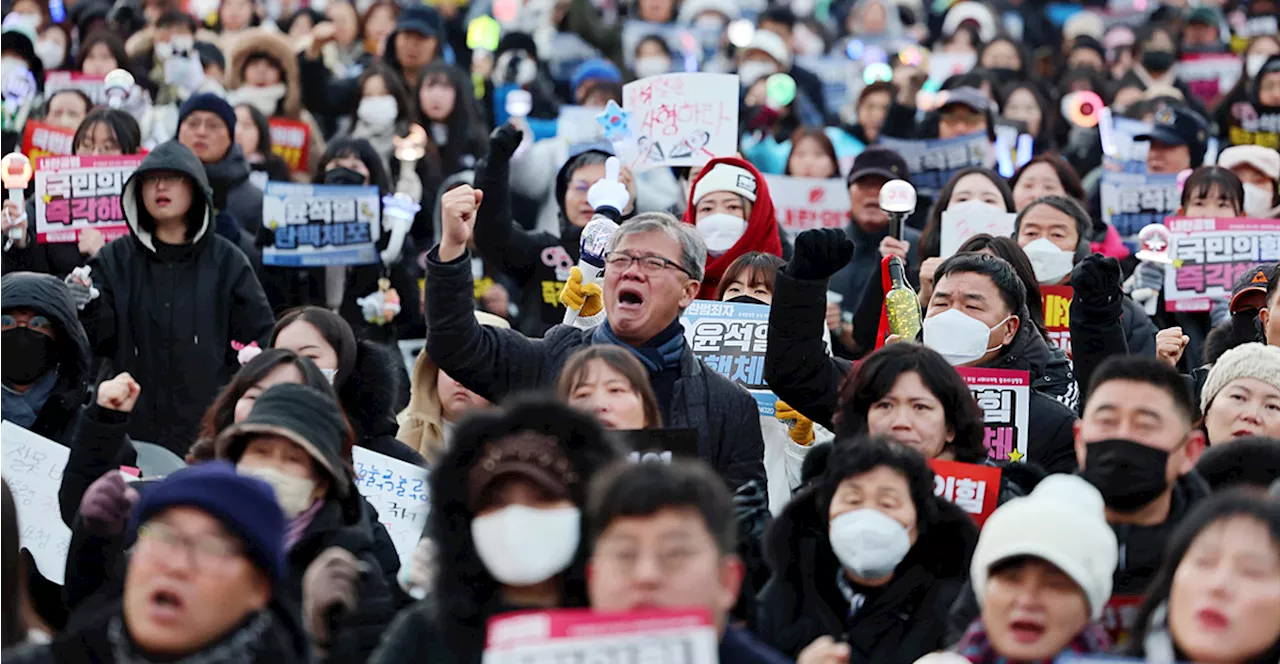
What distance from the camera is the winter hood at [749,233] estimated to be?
8664 millimetres

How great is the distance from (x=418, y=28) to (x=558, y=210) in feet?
11.2

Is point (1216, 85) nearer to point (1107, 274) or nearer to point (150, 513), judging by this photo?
point (1107, 274)

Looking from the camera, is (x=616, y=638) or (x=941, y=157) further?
(x=941, y=157)

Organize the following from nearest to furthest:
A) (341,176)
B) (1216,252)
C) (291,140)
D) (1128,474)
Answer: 1. (1128,474)
2. (1216,252)
3. (341,176)
4. (291,140)

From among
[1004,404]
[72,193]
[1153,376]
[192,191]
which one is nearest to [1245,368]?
[1004,404]

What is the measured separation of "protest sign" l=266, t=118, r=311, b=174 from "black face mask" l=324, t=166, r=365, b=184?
68.8 inches

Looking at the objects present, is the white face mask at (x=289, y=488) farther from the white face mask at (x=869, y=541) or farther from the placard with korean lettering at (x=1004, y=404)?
the placard with korean lettering at (x=1004, y=404)

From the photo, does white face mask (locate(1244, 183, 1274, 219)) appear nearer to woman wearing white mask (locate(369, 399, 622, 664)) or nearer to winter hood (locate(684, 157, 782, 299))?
winter hood (locate(684, 157, 782, 299))

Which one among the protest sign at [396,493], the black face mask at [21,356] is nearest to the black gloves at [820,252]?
the protest sign at [396,493]

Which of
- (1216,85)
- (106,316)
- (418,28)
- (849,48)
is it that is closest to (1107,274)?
(106,316)

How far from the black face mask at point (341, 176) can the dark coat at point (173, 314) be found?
155 cm

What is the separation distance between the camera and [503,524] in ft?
15.7

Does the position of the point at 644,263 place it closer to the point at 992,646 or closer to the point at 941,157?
the point at 992,646

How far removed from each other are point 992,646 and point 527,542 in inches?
43.7
